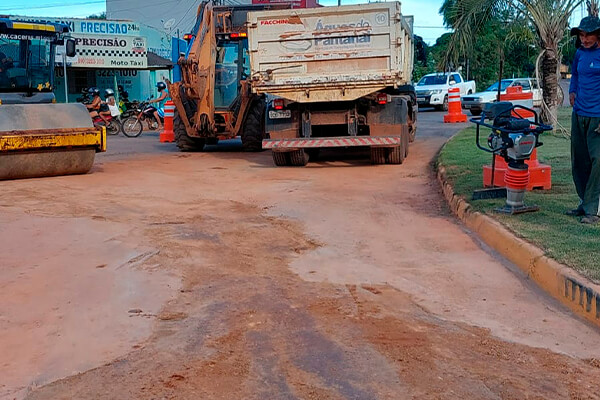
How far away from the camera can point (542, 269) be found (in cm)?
545

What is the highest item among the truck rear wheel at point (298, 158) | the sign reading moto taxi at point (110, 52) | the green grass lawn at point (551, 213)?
Answer: the sign reading moto taxi at point (110, 52)

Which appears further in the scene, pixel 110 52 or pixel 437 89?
pixel 437 89

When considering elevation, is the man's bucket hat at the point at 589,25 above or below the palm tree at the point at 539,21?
below

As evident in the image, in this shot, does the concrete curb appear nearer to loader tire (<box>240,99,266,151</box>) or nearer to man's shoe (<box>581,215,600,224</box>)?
man's shoe (<box>581,215,600,224</box>)

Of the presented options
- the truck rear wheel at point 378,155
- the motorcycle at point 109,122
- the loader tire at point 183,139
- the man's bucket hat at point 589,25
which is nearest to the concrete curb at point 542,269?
the man's bucket hat at point 589,25

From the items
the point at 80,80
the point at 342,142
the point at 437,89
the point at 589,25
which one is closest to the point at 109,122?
the point at 80,80

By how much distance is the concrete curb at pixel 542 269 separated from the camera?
4.74 metres

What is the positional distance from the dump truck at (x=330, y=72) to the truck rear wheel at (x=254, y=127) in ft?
7.25

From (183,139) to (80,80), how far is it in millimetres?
16065

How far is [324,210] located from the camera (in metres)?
8.48

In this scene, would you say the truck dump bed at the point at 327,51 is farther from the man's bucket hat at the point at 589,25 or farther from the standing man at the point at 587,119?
the man's bucket hat at the point at 589,25

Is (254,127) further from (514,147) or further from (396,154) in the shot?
(514,147)

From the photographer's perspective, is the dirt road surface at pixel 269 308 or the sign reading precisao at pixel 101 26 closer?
the dirt road surface at pixel 269 308

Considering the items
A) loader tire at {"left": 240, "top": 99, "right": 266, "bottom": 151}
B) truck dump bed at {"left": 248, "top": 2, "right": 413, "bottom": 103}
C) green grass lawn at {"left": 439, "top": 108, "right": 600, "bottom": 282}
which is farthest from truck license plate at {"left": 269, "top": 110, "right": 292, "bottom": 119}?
green grass lawn at {"left": 439, "top": 108, "right": 600, "bottom": 282}
